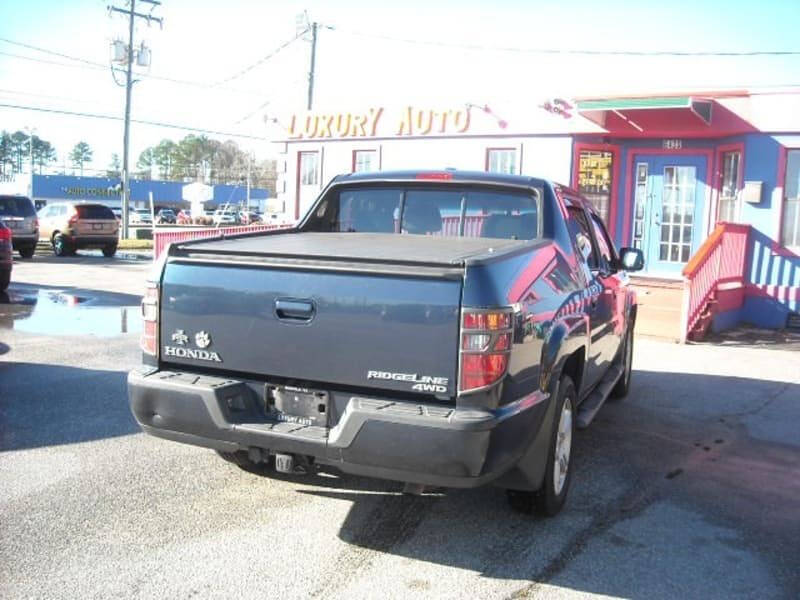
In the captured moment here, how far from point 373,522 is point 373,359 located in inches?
46.2

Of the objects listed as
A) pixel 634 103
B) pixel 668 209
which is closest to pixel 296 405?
pixel 634 103

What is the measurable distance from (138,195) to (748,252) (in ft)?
258

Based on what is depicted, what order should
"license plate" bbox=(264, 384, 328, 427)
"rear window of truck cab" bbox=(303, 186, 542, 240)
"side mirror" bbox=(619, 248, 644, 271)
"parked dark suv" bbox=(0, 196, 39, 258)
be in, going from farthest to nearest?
1. "parked dark suv" bbox=(0, 196, 39, 258)
2. "side mirror" bbox=(619, 248, 644, 271)
3. "rear window of truck cab" bbox=(303, 186, 542, 240)
4. "license plate" bbox=(264, 384, 328, 427)

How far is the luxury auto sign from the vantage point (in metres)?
17.3

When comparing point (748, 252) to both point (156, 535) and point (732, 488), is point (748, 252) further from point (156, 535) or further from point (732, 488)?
point (156, 535)

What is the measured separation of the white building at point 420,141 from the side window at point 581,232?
8456mm

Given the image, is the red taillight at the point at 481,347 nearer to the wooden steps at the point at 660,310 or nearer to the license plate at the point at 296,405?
the license plate at the point at 296,405

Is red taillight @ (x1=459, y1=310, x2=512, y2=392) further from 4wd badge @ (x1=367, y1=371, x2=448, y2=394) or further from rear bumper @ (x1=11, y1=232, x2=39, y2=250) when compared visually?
rear bumper @ (x1=11, y1=232, x2=39, y2=250)

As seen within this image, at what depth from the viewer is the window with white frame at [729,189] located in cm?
1412

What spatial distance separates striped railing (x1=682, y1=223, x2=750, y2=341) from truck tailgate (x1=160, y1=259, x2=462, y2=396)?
336 inches

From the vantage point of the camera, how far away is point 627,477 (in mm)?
5402

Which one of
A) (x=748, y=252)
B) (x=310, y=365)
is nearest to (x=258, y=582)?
(x=310, y=365)

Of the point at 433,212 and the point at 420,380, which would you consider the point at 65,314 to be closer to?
the point at 433,212

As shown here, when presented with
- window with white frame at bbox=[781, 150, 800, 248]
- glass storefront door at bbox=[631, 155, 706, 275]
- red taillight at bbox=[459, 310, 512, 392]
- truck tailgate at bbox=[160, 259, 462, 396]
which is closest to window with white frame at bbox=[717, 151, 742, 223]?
glass storefront door at bbox=[631, 155, 706, 275]
